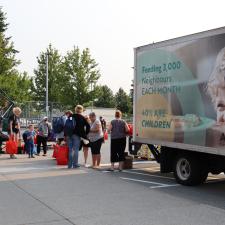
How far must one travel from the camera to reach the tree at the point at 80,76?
1661 inches

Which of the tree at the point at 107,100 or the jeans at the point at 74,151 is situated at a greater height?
the tree at the point at 107,100

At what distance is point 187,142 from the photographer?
9266 mm

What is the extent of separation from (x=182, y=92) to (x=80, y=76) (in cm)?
3316

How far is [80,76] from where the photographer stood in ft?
139

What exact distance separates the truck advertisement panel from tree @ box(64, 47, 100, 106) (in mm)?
31005

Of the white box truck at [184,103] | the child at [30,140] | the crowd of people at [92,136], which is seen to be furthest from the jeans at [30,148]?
the white box truck at [184,103]

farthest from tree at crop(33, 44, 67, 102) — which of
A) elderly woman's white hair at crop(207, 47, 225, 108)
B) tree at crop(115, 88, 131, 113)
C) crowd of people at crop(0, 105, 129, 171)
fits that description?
elderly woman's white hair at crop(207, 47, 225, 108)

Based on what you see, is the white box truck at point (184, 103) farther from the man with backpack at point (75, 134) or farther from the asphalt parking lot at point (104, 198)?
the man with backpack at point (75, 134)

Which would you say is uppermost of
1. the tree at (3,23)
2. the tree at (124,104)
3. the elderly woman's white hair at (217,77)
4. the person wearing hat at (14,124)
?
the tree at (3,23)

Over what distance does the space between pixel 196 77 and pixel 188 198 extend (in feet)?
7.70

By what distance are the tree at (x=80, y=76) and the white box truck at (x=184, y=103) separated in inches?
1220

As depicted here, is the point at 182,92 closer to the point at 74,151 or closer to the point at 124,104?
the point at 74,151

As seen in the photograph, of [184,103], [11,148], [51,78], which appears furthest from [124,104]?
[184,103]

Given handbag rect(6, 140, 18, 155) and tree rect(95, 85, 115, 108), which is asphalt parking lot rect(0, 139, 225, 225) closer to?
handbag rect(6, 140, 18, 155)
